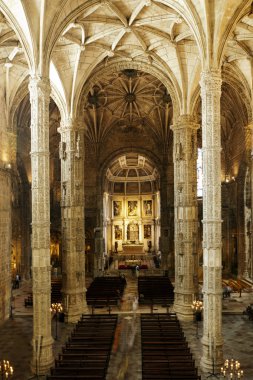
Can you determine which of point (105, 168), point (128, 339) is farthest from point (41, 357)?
point (105, 168)

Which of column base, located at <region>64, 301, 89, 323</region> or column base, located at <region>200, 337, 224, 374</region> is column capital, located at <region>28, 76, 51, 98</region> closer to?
column base, located at <region>200, 337, 224, 374</region>

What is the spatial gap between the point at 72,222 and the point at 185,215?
24.5 feet

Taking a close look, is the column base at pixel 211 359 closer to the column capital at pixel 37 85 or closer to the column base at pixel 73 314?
the column base at pixel 73 314

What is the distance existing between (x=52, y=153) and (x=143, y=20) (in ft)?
80.3

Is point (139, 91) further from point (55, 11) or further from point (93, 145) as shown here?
point (55, 11)

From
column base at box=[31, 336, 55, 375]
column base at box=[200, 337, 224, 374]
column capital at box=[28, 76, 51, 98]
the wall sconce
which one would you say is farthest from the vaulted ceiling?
column base at box=[200, 337, 224, 374]

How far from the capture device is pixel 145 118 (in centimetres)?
4384

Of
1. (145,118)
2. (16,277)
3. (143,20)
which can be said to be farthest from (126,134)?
(143,20)

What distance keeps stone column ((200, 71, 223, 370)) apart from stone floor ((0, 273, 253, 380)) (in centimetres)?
136

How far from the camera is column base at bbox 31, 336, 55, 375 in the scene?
16.8m

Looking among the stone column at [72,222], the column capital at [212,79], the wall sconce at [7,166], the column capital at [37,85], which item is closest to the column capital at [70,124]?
the stone column at [72,222]

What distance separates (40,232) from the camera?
17250 millimetres

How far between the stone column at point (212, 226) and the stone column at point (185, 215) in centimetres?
856

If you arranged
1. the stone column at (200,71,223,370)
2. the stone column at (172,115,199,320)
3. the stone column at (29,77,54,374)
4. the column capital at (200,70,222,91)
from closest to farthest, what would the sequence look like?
the stone column at (200,71,223,370) → the stone column at (29,77,54,374) → the column capital at (200,70,222,91) → the stone column at (172,115,199,320)
